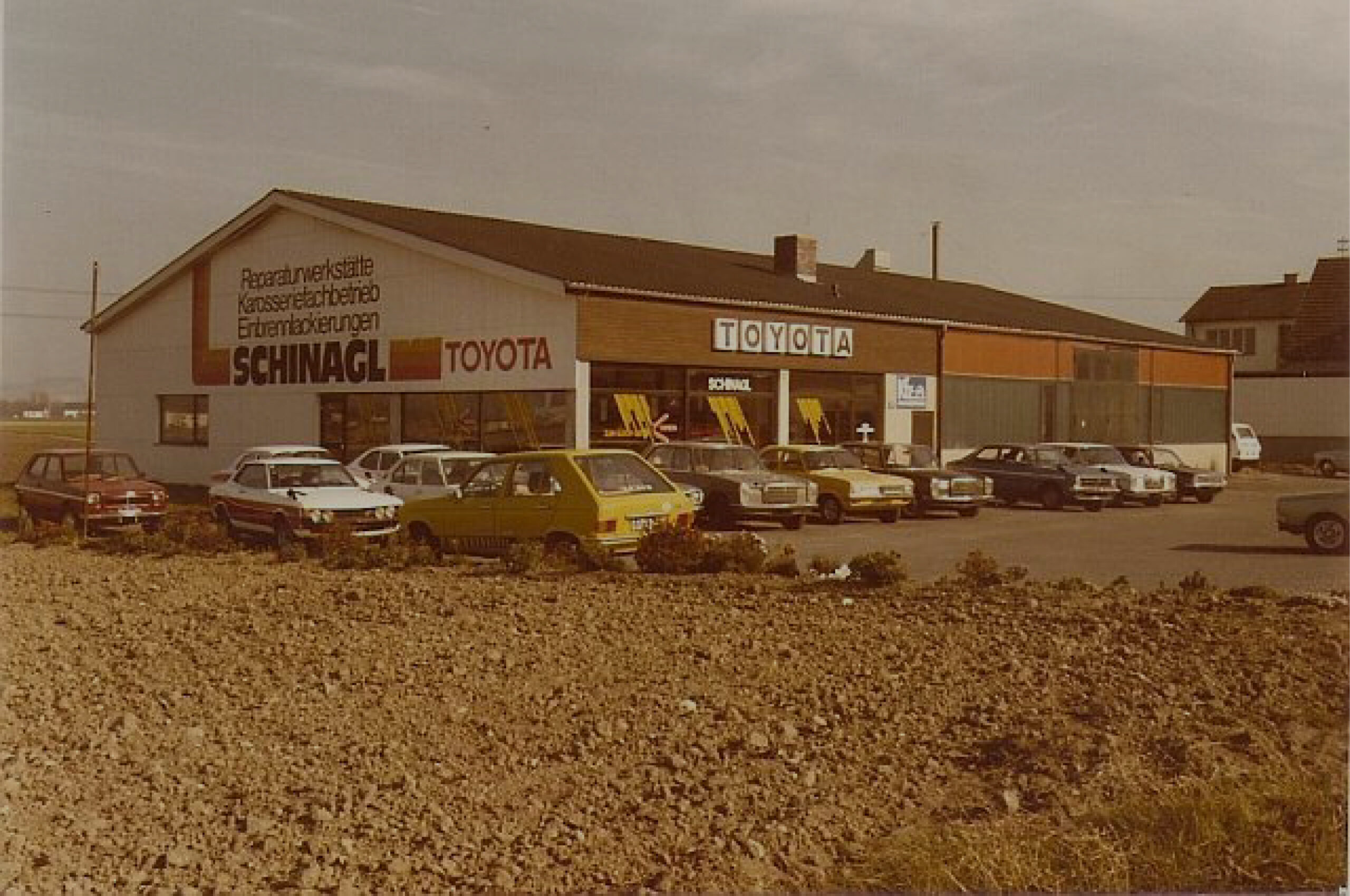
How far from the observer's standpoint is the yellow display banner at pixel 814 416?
32.3 metres

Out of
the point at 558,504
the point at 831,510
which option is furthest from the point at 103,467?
the point at 831,510

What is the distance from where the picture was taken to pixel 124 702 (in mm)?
9164

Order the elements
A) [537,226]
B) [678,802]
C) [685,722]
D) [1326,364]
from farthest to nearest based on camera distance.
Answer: [1326,364] → [537,226] → [685,722] → [678,802]

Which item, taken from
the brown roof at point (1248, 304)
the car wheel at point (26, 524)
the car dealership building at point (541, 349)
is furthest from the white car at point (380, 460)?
the brown roof at point (1248, 304)

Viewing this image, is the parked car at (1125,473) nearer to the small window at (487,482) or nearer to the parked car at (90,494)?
the small window at (487,482)

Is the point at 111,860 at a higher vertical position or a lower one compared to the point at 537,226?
lower

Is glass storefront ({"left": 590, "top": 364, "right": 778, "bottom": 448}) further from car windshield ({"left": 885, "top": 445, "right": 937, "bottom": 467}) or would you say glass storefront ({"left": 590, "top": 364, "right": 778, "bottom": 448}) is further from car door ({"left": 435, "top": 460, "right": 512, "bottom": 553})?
car door ({"left": 435, "top": 460, "right": 512, "bottom": 553})

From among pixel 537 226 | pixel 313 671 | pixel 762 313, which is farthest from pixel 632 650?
pixel 537 226

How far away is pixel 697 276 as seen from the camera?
106ft

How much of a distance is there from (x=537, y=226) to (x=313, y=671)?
96.6 feet

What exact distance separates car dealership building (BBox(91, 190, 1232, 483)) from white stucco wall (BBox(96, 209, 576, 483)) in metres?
0.05

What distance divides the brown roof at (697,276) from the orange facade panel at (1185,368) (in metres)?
0.46

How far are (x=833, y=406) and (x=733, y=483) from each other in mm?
11923

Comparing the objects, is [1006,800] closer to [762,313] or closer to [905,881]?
[905,881]
